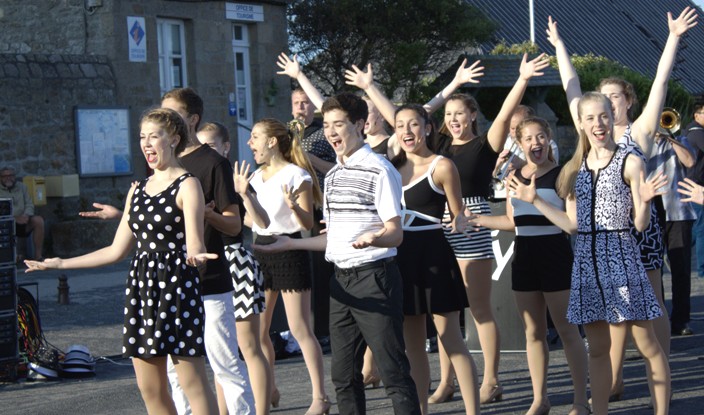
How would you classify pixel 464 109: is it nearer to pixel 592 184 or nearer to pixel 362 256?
pixel 592 184

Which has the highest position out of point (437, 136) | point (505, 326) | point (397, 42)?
point (397, 42)

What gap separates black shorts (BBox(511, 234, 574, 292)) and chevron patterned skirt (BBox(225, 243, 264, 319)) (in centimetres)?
161

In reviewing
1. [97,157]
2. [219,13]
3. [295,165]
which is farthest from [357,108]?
[219,13]

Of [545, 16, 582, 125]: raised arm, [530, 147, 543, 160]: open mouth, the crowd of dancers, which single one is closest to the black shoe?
the crowd of dancers

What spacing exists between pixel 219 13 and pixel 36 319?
14.8 m

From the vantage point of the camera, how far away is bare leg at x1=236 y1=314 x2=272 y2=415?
23.1 ft

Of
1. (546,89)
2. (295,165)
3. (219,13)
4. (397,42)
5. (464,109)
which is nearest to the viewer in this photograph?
(295,165)

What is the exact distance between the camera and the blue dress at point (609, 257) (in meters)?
6.58

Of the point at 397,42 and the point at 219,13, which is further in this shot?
the point at 397,42

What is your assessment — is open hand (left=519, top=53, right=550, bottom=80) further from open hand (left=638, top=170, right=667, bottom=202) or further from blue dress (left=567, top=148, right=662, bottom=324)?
open hand (left=638, top=170, right=667, bottom=202)

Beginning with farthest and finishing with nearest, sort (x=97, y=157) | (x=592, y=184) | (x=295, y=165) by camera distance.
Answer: (x=97, y=157) → (x=295, y=165) → (x=592, y=184)

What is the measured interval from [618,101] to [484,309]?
5.34 ft

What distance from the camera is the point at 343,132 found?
634 centimetres

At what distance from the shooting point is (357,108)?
6379mm
